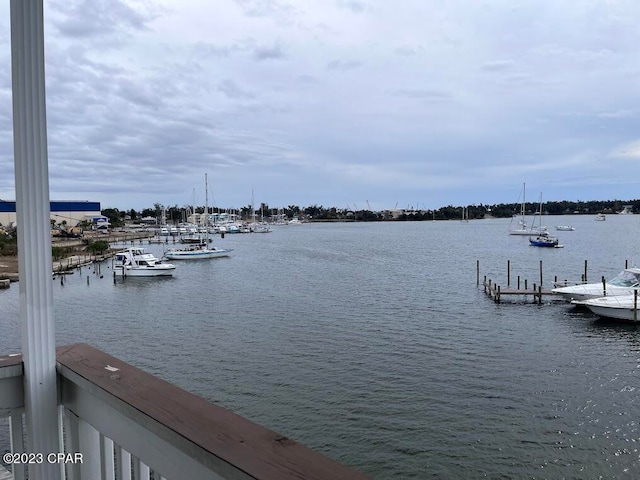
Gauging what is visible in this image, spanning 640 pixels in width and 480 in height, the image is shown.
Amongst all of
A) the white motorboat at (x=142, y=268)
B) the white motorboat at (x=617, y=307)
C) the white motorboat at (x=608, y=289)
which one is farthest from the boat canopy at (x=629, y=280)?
the white motorboat at (x=142, y=268)

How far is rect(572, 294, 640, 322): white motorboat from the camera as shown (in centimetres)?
2300

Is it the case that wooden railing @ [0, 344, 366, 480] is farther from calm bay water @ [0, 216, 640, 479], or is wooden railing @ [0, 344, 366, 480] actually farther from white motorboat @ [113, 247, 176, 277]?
white motorboat @ [113, 247, 176, 277]

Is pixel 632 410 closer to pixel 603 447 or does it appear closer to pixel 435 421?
pixel 603 447

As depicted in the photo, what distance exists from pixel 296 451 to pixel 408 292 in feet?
99.6

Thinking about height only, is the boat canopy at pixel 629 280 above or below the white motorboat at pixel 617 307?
above

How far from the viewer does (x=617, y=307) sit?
75.8 ft

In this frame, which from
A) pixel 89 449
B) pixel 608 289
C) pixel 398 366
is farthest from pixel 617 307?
pixel 89 449

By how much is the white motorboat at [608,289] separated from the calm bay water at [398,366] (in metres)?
1.05

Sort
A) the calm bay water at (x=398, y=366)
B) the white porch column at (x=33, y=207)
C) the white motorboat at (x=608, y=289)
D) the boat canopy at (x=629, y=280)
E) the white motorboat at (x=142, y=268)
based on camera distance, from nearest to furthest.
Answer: the white porch column at (x=33, y=207)
the calm bay water at (x=398, y=366)
the white motorboat at (x=608, y=289)
the boat canopy at (x=629, y=280)
the white motorboat at (x=142, y=268)

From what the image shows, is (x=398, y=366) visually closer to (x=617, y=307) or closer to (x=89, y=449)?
(x=617, y=307)

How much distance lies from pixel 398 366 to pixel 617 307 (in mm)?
Result: 13249

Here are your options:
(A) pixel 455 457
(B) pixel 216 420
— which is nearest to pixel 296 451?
(B) pixel 216 420

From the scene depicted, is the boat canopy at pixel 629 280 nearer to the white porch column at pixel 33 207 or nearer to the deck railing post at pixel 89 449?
the deck railing post at pixel 89 449

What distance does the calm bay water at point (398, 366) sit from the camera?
36.4 feet
